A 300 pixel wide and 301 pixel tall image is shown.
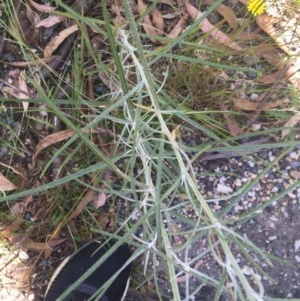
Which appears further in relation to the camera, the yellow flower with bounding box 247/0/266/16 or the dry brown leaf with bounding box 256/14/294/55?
the dry brown leaf with bounding box 256/14/294/55

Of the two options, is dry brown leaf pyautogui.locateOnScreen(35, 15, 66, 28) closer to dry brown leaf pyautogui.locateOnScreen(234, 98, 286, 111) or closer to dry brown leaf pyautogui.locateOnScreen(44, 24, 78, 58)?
dry brown leaf pyautogui.locateOnScreen(44, 24, 78, 58)

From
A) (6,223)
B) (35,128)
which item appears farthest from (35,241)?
(35,128)

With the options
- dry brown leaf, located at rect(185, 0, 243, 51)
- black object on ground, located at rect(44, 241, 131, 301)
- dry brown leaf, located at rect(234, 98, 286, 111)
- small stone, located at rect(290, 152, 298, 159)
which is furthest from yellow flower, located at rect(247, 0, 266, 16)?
black object on ground, located at rect(44, 241, 131, 301)

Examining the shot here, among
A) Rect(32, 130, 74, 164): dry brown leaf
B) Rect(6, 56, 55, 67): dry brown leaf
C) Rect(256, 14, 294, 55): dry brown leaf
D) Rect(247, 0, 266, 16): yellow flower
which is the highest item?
Rect(247, 0, 266, 16): yellow flower

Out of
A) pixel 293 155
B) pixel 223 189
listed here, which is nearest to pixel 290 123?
pixel 293 155

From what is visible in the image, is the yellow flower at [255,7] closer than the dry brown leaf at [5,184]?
Yes

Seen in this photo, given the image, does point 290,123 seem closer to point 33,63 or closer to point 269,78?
point 269,78

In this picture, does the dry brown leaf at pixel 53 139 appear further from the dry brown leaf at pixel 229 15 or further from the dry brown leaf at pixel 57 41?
the dry brown leaf at pixel 229 15

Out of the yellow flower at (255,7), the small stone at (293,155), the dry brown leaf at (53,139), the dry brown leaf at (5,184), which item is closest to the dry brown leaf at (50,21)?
the dry brown leaf at (53,139)
